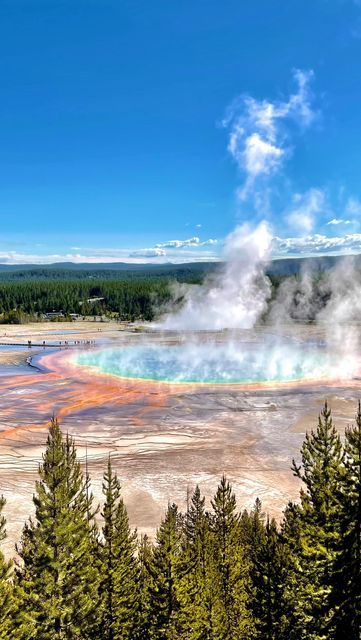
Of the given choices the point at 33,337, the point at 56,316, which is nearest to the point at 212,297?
the point at 56,316

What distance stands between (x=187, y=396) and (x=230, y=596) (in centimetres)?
3711

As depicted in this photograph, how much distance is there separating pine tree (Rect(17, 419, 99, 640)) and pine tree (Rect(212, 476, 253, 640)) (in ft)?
13.8

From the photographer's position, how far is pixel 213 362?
77.4 metres

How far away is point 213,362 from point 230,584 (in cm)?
6048

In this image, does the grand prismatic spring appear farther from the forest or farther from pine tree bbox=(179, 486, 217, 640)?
the forest

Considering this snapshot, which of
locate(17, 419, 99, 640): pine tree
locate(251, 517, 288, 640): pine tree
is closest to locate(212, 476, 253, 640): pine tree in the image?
locate(251, 517, 288, 640): pine tree

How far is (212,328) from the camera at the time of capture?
426ft

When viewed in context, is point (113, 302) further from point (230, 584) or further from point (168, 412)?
point (230, 584)

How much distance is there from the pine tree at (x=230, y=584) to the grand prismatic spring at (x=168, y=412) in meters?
7.72

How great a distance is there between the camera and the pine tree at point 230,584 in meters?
15.9

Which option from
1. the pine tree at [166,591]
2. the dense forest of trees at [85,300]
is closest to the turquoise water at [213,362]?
the pine tree at [166,591]

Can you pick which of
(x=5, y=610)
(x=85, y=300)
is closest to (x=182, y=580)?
(x=5, y=610)

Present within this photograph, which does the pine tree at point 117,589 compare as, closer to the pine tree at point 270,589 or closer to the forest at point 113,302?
the pine tree at point 270,589

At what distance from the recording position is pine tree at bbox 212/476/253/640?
52.2 feet
